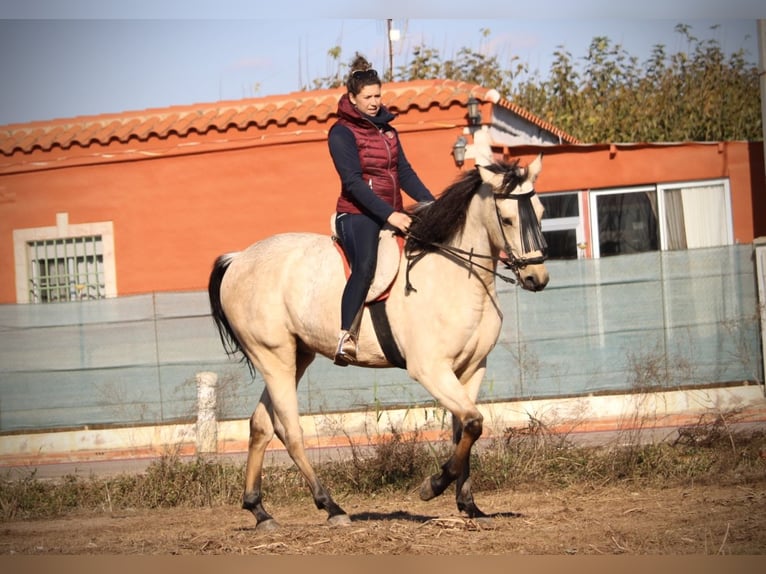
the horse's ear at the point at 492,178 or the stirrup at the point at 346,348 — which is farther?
the stirrup at the point at 346,348

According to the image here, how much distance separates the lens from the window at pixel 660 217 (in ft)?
56.5

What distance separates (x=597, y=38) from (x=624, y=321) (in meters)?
8.39

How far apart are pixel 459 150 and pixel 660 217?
3846 mm

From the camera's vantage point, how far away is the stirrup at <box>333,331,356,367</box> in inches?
297

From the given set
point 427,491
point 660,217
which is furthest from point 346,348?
point 660,217

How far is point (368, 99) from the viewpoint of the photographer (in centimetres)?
764

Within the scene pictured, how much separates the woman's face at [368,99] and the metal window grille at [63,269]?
36.1ft

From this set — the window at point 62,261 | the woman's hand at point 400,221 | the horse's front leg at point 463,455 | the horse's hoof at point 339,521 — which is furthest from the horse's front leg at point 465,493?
the window at point 62,261

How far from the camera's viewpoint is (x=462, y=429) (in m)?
7.14

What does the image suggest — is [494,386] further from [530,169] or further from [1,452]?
[530,169]

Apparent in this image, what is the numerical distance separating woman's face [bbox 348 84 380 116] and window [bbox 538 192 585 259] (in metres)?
9.93

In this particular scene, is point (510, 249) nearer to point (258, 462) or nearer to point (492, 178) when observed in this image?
point (492, 178)

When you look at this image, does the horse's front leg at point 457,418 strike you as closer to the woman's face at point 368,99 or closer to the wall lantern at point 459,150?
the woman's face at point 368,99

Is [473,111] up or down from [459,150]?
up
